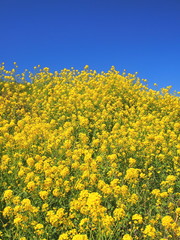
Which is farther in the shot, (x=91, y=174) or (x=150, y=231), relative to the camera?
(x=91, y=174)

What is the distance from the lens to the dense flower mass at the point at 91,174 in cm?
363

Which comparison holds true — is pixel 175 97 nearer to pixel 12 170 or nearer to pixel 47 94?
pixel 47 94

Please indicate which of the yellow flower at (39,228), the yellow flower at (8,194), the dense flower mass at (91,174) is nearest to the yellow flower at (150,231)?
the dense flower mass at (91,174)

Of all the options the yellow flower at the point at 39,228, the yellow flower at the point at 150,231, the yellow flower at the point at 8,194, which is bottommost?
the yellow flower at the point at 39,228

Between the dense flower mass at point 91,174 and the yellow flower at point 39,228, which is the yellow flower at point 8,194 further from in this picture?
the yellow flower at point 39,228

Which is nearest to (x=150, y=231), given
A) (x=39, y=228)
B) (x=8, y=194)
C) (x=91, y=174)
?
(x=39, y=228)

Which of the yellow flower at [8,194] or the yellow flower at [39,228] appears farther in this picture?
the yellow flower at [8,194]

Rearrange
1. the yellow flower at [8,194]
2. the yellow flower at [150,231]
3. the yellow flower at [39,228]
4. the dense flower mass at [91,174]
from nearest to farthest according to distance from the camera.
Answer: the yellow flower at [150,231] → the yellow flower at [39,228] → the dense flower mass at [91,174] → the yellow flower at [8,194]

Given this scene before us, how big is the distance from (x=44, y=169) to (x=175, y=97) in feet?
34.6

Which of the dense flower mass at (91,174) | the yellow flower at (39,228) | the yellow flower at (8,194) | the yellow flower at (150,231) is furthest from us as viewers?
the yellow flower at (8,194)

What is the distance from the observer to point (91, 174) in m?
4.75

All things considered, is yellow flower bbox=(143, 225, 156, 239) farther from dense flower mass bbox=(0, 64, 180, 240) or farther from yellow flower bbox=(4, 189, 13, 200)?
yellow flower bbox=(4, 189, 13, 200)

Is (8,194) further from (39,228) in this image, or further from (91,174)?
(91,174)

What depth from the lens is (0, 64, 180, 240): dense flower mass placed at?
3631mm
